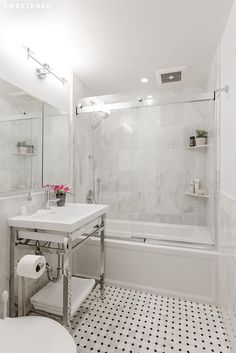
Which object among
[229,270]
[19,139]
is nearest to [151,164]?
[229,270]

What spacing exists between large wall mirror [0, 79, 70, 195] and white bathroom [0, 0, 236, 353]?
0.04 feet

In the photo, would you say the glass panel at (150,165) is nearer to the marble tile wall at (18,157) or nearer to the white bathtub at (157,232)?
the white bathtub at (157,232)

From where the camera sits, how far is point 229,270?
1.39m

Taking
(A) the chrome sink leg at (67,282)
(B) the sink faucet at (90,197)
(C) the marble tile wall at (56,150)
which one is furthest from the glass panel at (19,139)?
(B) the sink faucet at (90,197)

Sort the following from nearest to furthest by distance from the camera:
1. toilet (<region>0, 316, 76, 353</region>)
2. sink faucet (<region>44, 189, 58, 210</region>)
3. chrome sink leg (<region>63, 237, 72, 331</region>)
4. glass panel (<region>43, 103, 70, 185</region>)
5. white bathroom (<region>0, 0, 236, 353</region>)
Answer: toilet (<region>0, 316, 76, 353</region>) → chrome sink leg (<region>63, 237, 72, 331</region>) → white bathroom (<region>0, 0, 236, 353</region>) → sink faucet (<region>44, 189, 58, 210</region>) → glass panel (<region>43, 103, 70, 185</region>)

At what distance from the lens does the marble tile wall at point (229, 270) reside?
126 centimetres

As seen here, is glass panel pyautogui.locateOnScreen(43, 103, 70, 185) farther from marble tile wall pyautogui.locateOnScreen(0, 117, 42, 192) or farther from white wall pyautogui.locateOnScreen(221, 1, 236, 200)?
white wall pyautogui.locateOnScreen(221, 1, 236, 200)

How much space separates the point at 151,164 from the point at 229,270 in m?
1.73

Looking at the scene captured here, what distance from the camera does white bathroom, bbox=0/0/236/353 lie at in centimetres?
137

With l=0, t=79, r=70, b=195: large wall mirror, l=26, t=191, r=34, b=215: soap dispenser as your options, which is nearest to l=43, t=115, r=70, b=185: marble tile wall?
l=0, t=79, r=70, b=195: large wall mirror

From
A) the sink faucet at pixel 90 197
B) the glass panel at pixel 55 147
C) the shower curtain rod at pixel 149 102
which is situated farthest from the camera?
the sink faucet at pixel 90 197

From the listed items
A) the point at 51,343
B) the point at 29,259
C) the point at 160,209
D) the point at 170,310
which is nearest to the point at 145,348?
the point at 170,310

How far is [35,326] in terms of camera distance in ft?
3.36

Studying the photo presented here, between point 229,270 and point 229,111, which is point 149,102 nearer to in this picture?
point 229,111
